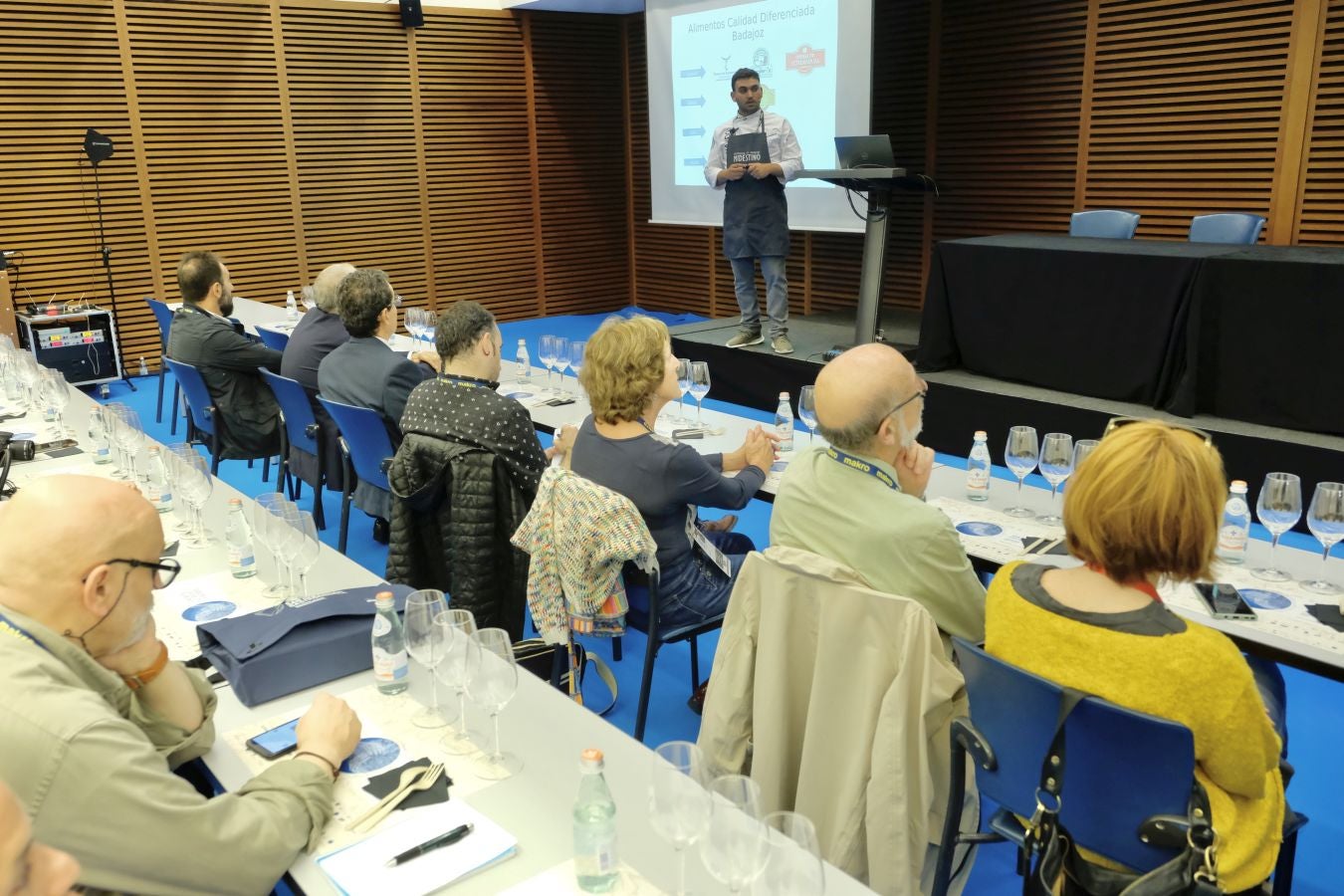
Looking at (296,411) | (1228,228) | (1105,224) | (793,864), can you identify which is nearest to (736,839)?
(793,864)

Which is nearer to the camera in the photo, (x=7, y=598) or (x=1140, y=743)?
(x=7, y=598)

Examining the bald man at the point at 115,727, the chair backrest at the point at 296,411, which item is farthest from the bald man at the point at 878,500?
the chair backrest at the point at 296,411

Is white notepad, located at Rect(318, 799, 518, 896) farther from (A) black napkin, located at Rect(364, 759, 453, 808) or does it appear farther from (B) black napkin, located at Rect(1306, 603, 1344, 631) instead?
(B) black napkin, located at Rect(1306, 603, 1344, 631)

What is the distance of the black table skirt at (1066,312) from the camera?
17.5 ft

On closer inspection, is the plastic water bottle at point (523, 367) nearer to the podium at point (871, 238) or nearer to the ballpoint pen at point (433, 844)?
the podium at point (871, 238)

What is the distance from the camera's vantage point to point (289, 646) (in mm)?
2014

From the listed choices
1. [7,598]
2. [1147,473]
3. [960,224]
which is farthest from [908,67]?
[7,598]

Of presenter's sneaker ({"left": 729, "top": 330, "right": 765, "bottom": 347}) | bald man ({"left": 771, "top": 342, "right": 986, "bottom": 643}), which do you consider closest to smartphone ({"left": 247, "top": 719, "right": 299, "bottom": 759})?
bald man ({"left": 771, "top": 342, "right": 986, "bottom": 643})

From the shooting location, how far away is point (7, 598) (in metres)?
1.50

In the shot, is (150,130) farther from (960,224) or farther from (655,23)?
(960,224)

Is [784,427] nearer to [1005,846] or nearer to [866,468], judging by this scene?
[866,468]

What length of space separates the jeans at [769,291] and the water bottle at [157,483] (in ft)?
16.0

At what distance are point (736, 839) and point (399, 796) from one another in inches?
24.4

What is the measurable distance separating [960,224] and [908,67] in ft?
4.71
